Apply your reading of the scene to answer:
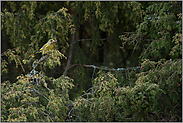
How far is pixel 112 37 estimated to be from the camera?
5.80 meters

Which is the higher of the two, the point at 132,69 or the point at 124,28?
the point at 124,28

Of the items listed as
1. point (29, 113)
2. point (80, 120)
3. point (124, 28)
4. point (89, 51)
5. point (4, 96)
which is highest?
point (124, 28)

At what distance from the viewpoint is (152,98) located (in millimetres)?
4098

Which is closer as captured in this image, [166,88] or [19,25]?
[166,88]

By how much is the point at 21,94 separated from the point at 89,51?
2.48m

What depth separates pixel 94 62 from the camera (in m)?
6.07

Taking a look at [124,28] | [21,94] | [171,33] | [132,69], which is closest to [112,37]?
[124,28]

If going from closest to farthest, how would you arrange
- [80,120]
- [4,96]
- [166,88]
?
[4,96], [166,88], [80,120]

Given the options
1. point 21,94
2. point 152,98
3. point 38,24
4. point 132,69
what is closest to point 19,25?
point 38,24

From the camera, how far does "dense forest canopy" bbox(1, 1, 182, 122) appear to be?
162 inches

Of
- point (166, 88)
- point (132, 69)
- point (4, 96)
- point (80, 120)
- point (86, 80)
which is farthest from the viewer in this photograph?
point (86, 80)

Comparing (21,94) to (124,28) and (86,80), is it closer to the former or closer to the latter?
(86,80)

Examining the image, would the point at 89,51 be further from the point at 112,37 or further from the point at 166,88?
the point at 166,88

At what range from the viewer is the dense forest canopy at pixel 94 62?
4.11m
